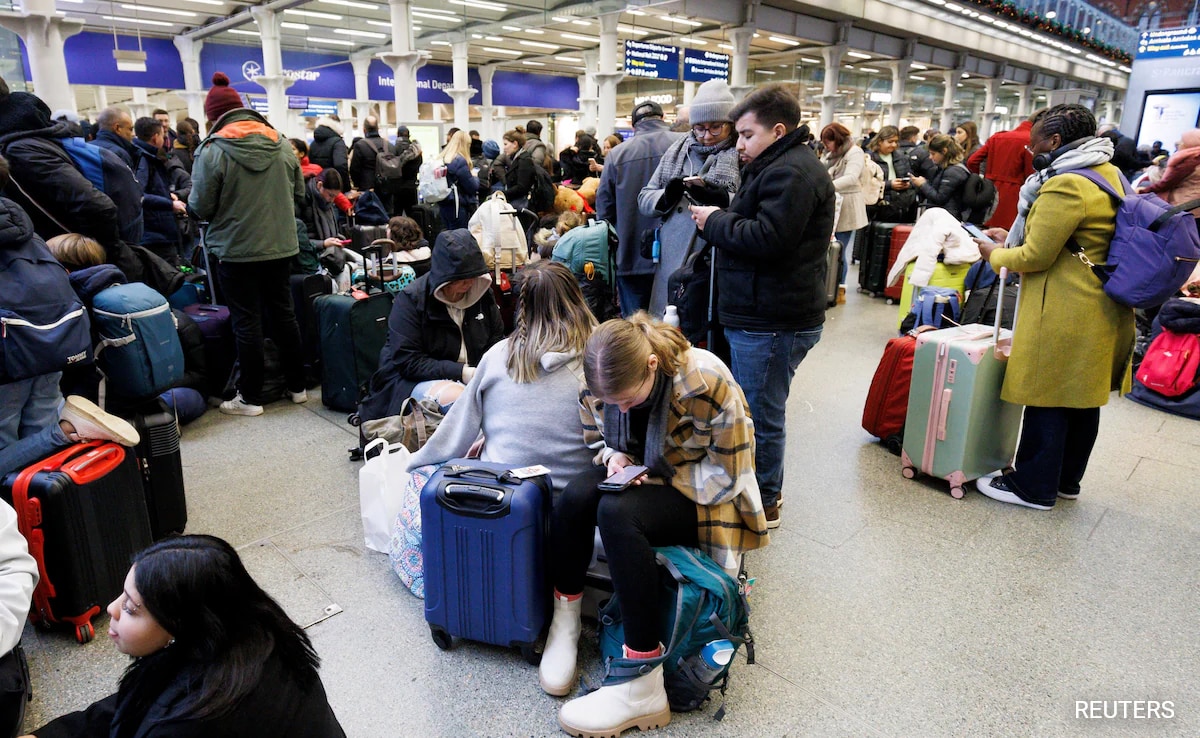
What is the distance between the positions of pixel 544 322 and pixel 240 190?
94.6 inches

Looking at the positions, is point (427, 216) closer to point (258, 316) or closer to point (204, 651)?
point (258, 316)

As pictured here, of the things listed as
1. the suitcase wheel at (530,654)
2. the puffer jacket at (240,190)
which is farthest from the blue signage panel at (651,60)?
the suitcase wheel at (530,654)

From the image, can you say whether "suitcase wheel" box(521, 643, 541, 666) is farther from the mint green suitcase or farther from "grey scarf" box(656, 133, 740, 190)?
the mint green suitcase

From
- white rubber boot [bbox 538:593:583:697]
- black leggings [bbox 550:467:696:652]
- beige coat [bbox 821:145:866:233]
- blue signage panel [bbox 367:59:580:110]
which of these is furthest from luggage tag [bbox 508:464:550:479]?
blue signage panel [bbox 367:59:580:110]

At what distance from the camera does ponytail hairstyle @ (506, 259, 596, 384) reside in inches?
85.6

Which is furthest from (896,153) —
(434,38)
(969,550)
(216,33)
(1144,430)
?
(216,33)

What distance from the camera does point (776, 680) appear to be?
80.4 inches

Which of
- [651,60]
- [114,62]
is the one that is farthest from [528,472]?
[114,62]

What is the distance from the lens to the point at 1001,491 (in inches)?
122

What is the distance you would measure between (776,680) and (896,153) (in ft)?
21.9

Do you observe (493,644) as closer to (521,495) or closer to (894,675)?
(521,495)

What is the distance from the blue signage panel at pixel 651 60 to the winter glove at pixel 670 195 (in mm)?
10326

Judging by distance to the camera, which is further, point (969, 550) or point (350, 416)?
point (350, 416)

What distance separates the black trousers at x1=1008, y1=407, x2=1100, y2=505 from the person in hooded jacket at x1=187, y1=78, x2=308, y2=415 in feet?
11.8
